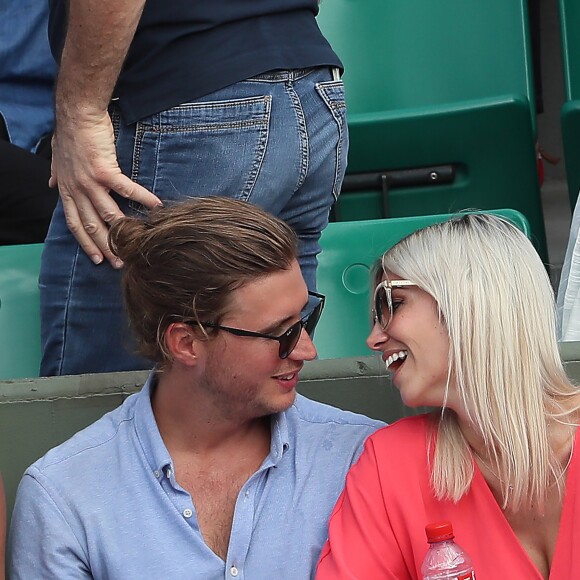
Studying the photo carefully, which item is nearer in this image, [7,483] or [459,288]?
[459,288]

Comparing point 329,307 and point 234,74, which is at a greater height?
point 234,74

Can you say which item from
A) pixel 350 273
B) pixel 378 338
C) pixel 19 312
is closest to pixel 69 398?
pixel 378 338

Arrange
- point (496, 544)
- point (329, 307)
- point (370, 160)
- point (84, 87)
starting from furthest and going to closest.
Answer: point (370, 160)
point (329, 307)
point (84, 87)
point (496, 544)

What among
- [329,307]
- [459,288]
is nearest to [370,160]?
[329,307]

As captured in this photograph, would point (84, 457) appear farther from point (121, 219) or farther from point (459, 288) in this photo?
point (459, 288)

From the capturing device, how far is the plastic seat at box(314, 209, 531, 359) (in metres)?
2.56

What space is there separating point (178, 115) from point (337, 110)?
272 millimetres

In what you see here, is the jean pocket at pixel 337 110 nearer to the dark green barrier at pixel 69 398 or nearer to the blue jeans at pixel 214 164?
the blue jeans at pixel 214 164

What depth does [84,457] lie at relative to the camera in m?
1.63

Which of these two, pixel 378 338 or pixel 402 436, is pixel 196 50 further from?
pixel 402 436

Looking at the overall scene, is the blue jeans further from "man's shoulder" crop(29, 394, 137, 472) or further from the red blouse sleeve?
the red blouse sleeve

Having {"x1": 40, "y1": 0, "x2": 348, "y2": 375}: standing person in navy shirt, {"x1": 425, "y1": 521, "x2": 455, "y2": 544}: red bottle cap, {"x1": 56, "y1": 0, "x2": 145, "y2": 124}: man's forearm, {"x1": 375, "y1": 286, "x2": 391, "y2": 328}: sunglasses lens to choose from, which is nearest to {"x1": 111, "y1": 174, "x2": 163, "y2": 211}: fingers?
{"x1": 40, "y1": 0, "x2": 348, "y2": 375}: standing person in navy shirt

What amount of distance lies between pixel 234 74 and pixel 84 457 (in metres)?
0.60

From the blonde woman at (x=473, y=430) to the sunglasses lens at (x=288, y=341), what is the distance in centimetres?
11
